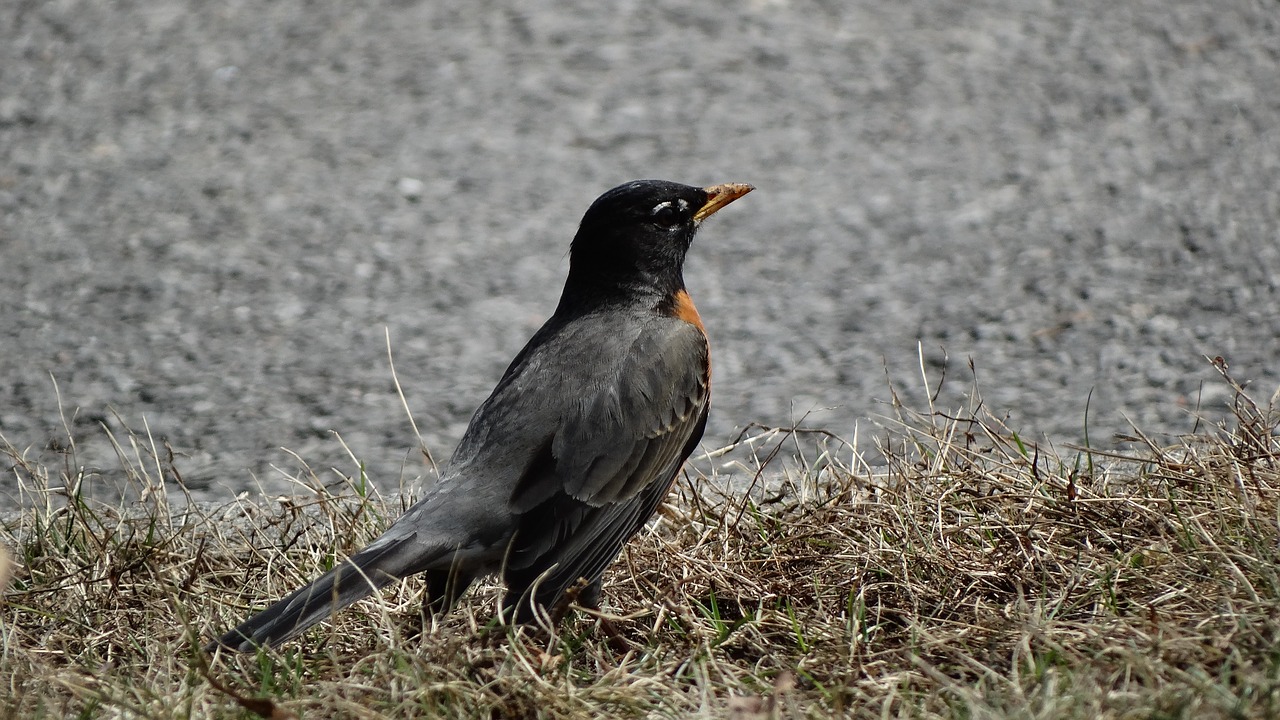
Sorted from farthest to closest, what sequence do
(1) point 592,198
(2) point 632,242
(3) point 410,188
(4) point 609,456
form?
(3) point 410,188, (1) point 592,198, (2) point 632,242, (4) point 609,456

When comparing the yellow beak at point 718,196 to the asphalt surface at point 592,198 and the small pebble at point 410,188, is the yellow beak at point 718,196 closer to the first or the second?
the asphalt surface at point 592,198

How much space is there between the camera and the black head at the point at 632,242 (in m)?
4.22

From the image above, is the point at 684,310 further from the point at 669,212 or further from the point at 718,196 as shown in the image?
the point at 718,196

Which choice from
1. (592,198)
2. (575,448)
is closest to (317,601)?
(575,448)

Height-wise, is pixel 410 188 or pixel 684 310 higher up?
pixel 684 310

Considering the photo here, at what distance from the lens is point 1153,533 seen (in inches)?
141

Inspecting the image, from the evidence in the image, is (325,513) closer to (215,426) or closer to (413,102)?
(215,426)

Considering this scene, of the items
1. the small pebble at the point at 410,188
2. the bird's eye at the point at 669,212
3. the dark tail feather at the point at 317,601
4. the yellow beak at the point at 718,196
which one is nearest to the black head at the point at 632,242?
the bird's eye at the point at 669,212

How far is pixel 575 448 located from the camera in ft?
12.1

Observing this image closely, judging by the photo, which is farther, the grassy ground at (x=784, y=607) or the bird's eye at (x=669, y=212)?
the bird's eye at (x=669, y=212)

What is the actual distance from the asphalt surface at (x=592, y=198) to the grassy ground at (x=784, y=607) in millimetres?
979

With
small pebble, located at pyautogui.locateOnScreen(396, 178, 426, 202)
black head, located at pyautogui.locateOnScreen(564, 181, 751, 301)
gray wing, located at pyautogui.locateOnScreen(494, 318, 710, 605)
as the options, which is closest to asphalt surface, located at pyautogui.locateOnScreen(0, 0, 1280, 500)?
small pebble, located at pyautogui.locateOnScreen(396, 178, 426, 202)

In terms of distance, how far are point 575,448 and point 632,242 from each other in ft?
2.66

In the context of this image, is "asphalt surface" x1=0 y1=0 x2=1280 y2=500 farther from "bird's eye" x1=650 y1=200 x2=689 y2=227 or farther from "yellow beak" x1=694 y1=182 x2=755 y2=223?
"bird's eye" x1=650 y1=200 x2=689 y2=227
